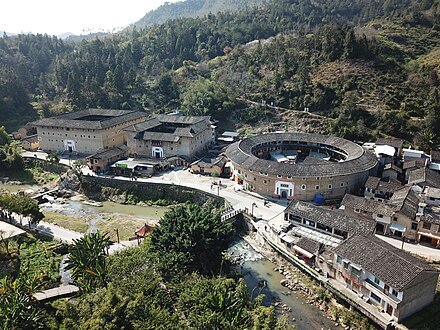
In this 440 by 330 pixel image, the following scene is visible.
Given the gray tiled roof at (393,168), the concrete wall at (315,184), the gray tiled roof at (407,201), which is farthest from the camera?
the gray tiled roof at (393,168)

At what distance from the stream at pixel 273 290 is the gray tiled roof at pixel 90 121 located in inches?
1149

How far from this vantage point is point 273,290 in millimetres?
23781

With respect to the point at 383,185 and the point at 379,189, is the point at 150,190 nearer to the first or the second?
the point at 379,189

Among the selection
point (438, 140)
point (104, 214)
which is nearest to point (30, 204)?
point (104, 214)

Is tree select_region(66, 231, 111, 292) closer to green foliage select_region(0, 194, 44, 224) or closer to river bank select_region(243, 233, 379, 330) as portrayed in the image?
green foliage select_region(0, 194, 44, 224)

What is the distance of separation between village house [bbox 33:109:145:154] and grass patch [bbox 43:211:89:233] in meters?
15.5

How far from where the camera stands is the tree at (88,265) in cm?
1958

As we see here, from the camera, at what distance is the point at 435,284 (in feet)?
66.8

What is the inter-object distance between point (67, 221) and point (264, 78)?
47200mm

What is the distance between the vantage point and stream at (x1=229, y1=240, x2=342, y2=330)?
21.0 meters

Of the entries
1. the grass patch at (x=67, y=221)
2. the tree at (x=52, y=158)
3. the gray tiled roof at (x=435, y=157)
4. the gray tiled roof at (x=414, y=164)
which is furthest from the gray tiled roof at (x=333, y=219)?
the tree at (x=52, y=158)

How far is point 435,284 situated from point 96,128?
137 ft

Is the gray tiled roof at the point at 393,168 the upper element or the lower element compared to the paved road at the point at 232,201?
upper

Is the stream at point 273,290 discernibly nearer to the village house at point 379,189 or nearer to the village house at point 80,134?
the village house at point 379,189
